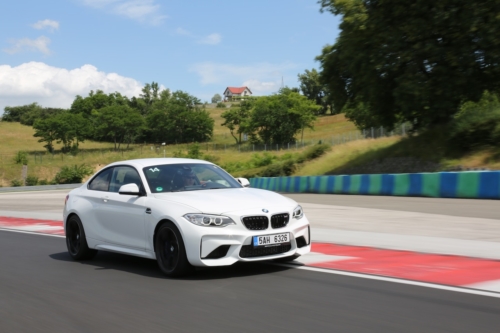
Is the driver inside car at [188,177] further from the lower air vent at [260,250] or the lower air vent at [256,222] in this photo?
the lower air vent at [260,250]

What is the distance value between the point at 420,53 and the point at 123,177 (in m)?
22.3

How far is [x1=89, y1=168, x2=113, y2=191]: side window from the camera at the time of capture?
367 inches

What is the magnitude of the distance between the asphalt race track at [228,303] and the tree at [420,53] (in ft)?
72.4

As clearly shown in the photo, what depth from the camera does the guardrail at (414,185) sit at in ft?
62.7

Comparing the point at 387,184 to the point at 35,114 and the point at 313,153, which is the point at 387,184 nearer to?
the point at 313,153

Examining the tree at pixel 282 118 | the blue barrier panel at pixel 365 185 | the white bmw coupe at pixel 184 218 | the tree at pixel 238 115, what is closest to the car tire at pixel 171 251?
the white bmw coupe at pixel 184 218

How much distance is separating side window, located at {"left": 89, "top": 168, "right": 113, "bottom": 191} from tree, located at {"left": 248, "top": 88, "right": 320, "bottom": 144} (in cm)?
9698

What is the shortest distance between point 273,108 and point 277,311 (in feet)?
338

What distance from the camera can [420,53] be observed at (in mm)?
28750

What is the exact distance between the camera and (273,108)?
108312 millimetres

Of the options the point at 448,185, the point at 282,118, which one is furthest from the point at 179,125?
the point at 448,185

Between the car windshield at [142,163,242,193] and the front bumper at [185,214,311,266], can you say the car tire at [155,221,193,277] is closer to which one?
the front bumper at [185,214,311,266]

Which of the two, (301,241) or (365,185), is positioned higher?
(365,185)

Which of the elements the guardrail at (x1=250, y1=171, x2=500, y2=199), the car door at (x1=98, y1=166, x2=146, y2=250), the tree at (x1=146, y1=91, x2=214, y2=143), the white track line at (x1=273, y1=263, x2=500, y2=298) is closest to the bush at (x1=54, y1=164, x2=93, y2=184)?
the guardrail at (x1=250, y1=171, x2=500, y2=199)
